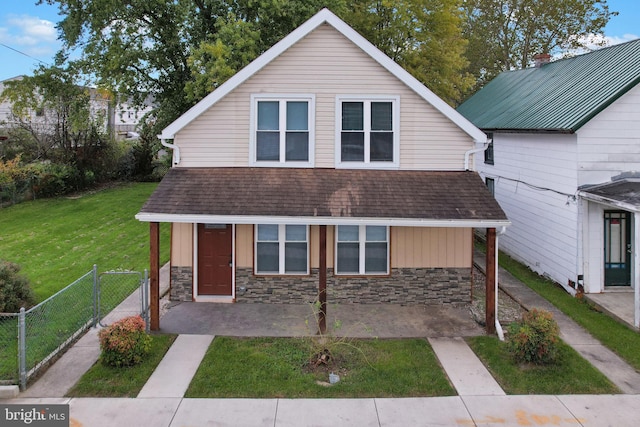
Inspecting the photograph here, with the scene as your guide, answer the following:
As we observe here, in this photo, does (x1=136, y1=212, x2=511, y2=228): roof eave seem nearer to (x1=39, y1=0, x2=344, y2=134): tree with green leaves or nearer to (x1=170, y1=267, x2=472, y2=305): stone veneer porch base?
(x1=170, y1=267, x2=472, y2=305): stone veneer porch base

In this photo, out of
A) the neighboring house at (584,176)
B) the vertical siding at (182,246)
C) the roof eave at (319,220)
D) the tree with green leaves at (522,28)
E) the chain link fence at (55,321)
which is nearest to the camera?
the chain link fence at (55,321)

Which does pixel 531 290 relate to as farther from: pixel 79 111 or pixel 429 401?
pixel 79 111

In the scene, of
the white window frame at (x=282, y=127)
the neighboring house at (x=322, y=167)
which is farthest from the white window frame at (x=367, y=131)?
the white window frame at (x=282, y=127)

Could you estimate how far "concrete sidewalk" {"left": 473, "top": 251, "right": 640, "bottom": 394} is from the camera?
9008mm

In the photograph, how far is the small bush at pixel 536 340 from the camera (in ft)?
30.3

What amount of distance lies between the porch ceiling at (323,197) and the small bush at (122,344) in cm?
252

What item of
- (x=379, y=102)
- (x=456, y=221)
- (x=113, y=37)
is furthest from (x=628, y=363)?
(x=113, y=37)

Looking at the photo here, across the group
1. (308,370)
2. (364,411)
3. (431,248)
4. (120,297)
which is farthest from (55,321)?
(431,248)

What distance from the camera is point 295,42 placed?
1239 centimetres

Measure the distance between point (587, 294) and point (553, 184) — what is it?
126 inches

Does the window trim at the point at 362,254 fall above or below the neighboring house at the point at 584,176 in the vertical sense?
below

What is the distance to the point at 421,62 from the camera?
83.6ft

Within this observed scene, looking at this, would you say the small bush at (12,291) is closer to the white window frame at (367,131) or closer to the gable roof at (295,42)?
the gable roof at (295,42)

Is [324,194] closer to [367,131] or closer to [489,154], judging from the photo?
[367,131]
